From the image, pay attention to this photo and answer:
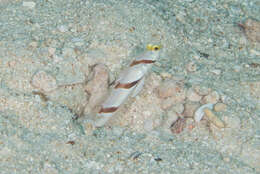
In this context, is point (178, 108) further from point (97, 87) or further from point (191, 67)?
point (97, 87)

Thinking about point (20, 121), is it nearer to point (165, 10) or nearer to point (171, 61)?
point (171, 61)

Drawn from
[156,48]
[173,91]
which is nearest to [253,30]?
[173,91]

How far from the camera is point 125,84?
2.73m

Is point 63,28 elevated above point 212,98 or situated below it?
above

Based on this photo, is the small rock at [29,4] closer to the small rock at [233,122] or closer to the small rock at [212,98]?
the small rock at [212,98]

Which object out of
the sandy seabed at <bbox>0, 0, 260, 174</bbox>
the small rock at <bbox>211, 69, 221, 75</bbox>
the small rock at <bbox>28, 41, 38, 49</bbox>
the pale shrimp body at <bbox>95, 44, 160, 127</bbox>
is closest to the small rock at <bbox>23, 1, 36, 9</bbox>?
the sandy seabed at <bbox>0, 0, 260, 174</bbox>

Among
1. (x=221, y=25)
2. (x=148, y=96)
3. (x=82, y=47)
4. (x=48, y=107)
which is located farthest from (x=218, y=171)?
(x=221, y=25)

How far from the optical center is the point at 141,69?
9.00 feet

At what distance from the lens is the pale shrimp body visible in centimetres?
273

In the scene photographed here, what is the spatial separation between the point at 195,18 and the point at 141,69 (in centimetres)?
140

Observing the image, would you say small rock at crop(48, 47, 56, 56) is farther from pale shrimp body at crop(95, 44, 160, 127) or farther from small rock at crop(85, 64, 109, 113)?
pale shrimp body at crop(95, 44, 160, 127)

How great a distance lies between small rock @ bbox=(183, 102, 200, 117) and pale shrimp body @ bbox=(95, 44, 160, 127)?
19.9 inches

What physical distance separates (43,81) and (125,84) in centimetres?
69

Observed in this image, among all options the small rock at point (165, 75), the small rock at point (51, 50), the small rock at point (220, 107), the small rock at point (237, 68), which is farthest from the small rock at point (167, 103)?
the small rock at point (51, 50)
